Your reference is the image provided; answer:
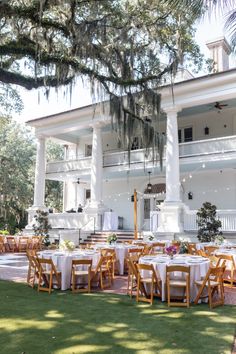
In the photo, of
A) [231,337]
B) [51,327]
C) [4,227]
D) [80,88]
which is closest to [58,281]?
[51,327]

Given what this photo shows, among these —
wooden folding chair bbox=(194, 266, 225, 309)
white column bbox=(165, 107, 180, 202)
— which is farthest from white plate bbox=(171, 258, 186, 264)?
white column bbox=(165, 107, 180, 202)

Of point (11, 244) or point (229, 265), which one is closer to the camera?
point (229, 265)

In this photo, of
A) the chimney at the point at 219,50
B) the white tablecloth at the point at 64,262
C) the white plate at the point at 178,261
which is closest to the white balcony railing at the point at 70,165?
the chimney at the point at 219,50

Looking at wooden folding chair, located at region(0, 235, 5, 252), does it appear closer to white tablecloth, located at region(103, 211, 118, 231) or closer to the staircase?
the staircase

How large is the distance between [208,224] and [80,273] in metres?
7.61

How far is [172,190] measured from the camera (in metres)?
16.7

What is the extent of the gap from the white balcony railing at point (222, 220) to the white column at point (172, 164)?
35.3 inches

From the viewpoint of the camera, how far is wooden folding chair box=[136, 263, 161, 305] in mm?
6986

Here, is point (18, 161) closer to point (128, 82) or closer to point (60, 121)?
point (60, 121)

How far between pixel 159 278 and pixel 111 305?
107cm

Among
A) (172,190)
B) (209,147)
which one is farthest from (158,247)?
(209,147)

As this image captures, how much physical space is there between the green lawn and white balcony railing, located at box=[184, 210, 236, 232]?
9305 mm

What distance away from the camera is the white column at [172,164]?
1672 cm

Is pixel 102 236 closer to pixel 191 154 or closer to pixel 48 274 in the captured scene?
pixel 191 154
